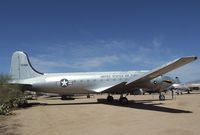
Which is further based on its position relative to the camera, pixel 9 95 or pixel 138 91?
pixel 138 91


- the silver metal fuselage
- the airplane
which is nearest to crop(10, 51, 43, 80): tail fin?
the airplane

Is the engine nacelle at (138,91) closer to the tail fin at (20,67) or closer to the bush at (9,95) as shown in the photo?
the tail fin at (20,67)

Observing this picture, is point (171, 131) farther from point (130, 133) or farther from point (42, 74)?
point (42, 74)

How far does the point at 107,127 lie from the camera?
13.3 metres

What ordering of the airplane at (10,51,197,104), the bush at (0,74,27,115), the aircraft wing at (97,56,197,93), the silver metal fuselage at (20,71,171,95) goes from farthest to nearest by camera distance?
the silver metal fuselage at (20,71,171,95)
the airplane at (10,51,197,104)
the bush at (0,74,27,115)
the aircraft wing at (97,56,197,93)

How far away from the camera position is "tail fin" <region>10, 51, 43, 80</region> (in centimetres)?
2906

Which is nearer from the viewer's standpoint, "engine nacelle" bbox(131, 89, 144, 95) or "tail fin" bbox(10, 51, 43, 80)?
"engine nacelle" bbox(131, 89, 144, 95)

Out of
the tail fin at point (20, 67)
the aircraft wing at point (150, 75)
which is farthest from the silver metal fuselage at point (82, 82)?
the tail fin at point (20, 67)

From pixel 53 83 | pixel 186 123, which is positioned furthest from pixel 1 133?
pixel 53 83

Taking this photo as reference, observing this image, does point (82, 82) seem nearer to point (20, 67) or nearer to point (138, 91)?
point (138, 91)

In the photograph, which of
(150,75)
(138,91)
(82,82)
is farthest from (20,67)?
(150,75)

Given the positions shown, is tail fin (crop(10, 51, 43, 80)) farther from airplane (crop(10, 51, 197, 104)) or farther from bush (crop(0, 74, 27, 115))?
bush (crop(0, 74, 27, 115))

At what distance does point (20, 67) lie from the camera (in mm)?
29250

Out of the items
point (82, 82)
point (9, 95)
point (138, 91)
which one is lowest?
point (9, 95)
